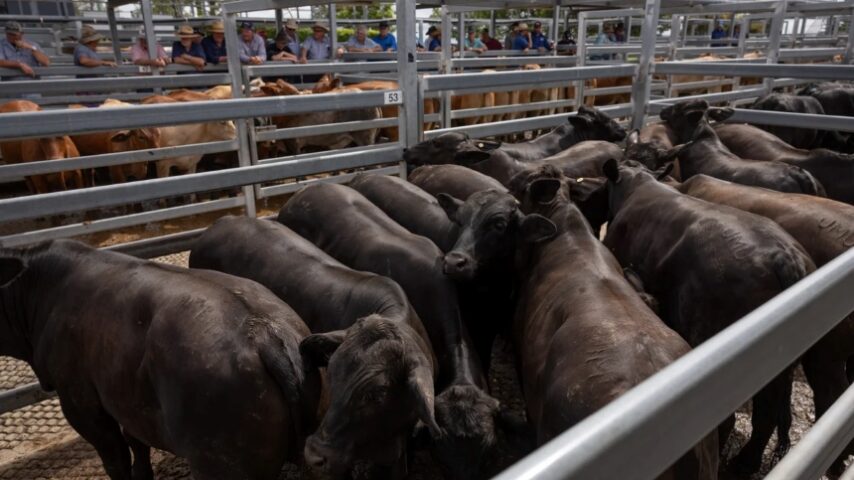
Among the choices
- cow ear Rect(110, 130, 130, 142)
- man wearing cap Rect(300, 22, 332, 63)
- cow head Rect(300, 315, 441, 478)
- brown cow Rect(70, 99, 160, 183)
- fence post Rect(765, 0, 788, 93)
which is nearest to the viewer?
cow head Rect(300, 315, 441, 478)

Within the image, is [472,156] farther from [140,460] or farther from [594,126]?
[140,460]

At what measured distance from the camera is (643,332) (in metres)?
2.36

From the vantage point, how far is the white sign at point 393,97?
15.5 ft

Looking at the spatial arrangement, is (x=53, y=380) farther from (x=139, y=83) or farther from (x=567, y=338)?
(x=139, y=83)

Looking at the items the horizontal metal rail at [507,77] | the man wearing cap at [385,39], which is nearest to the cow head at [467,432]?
the horizontal metal rail at [507,77]

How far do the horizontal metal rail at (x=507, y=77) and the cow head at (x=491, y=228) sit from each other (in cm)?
143

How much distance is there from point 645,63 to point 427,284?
4504 millimetres

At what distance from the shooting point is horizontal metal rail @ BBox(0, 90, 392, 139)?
10.1 feet

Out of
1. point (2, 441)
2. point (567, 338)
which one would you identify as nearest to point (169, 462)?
point (2, 441)

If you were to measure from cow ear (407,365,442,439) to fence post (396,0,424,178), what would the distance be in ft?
9.30

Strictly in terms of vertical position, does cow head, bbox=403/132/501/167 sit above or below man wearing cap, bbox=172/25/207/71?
below

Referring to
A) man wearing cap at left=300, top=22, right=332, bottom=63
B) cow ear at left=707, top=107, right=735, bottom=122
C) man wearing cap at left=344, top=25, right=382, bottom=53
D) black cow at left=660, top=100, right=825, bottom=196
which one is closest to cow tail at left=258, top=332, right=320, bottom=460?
black cow at left=660, top=100, right=825, bottom=196

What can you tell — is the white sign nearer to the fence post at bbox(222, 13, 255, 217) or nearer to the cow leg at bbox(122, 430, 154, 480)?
the fence post at bbox(222, 13, 255, 217)

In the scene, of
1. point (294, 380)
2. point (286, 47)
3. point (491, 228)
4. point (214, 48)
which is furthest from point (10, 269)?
point (286, 47)
